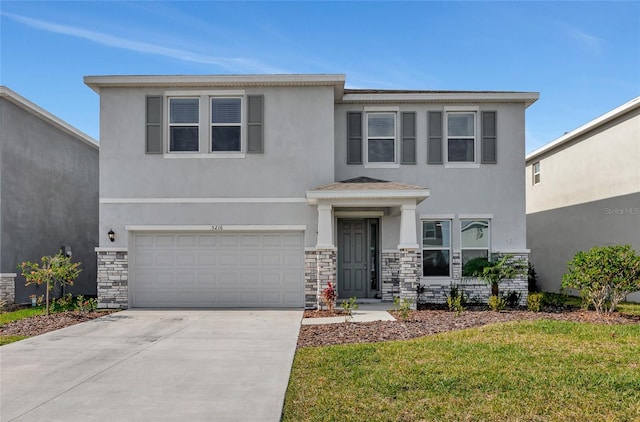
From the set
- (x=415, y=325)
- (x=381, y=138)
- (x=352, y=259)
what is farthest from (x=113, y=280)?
(x=381, y=138)

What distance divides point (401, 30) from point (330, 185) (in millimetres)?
4438

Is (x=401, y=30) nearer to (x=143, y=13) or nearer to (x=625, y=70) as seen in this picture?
(x=143, y=13)

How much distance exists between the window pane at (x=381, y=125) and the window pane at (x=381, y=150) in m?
0.20

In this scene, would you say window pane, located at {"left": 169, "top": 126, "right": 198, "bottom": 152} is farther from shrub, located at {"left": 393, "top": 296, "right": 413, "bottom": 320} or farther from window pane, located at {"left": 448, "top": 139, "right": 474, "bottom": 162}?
window pane, located at {"left": 448, "top": 139, "right": 474, "bottom": 162}

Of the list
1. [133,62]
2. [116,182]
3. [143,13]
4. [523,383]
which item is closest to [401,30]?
[143,13]

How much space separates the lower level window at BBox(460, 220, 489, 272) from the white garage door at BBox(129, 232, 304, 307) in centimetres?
474

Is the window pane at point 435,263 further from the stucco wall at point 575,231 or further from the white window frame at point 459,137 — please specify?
the stucco wall at point 575,231

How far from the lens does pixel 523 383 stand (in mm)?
5816

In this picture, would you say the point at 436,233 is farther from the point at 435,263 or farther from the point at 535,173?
the point at 535,173

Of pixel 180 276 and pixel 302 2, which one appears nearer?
pixel 302 2

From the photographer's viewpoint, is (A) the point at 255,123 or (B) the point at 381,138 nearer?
(A) the point at 255,123

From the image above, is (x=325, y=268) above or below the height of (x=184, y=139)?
below

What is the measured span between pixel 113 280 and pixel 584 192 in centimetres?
1571

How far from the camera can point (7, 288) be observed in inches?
542
